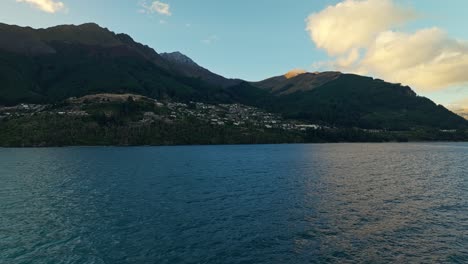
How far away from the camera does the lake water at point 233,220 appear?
4638cm

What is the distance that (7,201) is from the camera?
7912 cm

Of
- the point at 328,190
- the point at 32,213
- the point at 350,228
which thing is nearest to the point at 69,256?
the point at 32,213

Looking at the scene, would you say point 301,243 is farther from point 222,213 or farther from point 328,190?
point 328,190

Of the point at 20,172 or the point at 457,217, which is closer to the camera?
the point at 457,217

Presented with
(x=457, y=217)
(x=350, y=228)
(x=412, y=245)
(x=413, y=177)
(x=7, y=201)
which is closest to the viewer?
(x=412, y=245)

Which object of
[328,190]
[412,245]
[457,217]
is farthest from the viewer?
[328,190]

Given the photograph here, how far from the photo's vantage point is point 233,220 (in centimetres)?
6328

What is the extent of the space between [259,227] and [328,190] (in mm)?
42588

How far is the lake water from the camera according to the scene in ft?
152

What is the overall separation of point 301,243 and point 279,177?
72307 mm

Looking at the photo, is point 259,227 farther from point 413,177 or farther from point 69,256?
point 413,177

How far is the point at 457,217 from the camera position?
217ft

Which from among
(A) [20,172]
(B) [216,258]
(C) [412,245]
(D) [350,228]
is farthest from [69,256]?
(A) [20,172]

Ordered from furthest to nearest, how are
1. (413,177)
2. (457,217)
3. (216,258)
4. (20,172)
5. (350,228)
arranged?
1. (20,172)
2. (413,177)
3. (457,217)
4. (350,228)
5. (216,258)
